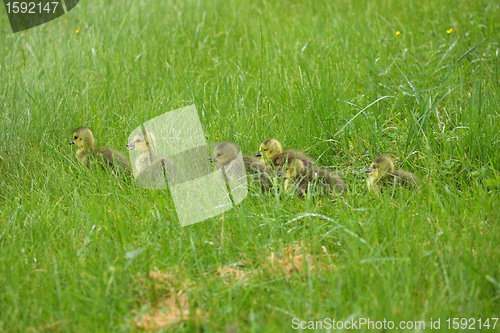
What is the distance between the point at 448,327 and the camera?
7.61 ft

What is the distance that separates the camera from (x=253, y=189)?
355cm

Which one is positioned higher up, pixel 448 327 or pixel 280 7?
pixel 280 7

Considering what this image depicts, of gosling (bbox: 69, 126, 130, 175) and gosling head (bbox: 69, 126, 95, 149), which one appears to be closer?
gosling (bbox: 69, 126, 130, 175)

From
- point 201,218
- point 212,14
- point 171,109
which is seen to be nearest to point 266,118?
point 171,109

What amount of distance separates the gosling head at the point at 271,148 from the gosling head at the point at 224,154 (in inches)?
8.9

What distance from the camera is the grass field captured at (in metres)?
2.54

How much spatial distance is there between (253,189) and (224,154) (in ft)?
1.72

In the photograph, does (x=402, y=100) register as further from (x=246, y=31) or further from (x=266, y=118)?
(x=246, y=31)

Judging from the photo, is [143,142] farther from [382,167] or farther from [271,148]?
[382,167]

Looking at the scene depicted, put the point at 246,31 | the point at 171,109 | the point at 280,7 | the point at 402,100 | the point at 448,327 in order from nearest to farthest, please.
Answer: the point at 448,327 < the point at 402,100 < the point at 171,109 < the point at 246,31 < the point at 280,7

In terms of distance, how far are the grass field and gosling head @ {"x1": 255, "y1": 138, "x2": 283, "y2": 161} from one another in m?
0.29

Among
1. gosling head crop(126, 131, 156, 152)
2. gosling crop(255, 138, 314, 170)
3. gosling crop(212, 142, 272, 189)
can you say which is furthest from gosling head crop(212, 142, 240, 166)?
gosling head crop(126, 131, 156, 152)

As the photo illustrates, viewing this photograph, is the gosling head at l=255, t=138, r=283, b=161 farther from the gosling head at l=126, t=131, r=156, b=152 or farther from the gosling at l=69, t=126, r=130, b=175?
the gosling at l=69, t=126, r=130, b=175

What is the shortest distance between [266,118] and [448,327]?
2.65 metres
